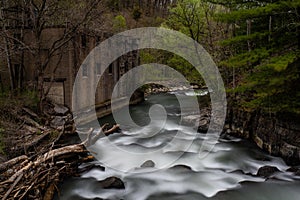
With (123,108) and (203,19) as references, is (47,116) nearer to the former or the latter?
(123,108)

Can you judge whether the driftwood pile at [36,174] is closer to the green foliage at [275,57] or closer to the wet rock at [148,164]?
the wet rock at [148,164]

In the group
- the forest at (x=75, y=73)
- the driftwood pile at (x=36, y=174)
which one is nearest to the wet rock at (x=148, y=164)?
the forest at (x=75, y=73)


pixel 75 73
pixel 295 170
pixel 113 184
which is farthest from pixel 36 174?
pixel 75 73

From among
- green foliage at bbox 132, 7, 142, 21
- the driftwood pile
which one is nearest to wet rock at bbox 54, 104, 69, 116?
the driftwood pile

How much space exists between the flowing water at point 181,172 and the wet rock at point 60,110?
10.6 feet

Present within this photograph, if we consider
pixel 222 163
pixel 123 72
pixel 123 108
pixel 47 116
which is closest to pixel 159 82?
pixel 123 72

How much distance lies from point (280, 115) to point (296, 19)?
3685mm

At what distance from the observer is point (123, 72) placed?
25141mm

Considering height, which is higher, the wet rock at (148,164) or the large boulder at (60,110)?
the large boulder at (60,110)

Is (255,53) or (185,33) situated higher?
(185,33)

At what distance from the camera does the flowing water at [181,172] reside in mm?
8383

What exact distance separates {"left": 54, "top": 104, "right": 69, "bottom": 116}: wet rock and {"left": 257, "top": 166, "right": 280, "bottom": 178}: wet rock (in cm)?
1074

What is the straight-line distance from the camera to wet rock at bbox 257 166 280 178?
30.7 feet

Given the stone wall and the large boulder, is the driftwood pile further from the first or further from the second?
the stone wall
